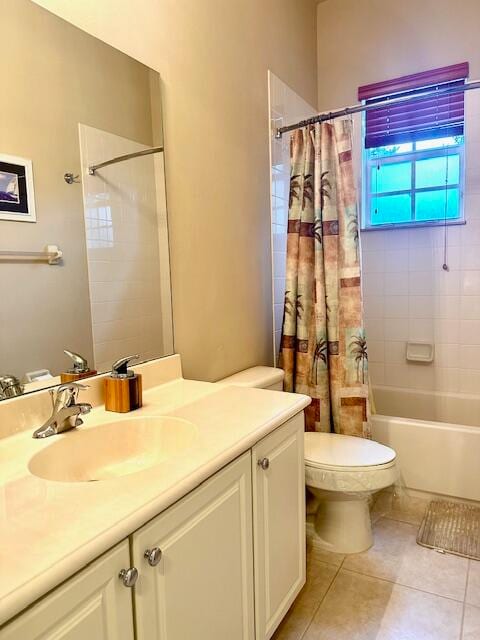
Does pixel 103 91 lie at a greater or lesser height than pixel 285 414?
greater

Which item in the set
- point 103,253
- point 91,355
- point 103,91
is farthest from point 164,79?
point 91,355

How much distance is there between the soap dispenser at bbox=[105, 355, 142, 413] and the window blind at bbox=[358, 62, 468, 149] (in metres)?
2.18

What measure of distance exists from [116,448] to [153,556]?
47 centimetres

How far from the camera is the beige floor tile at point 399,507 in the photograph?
218 centimetres

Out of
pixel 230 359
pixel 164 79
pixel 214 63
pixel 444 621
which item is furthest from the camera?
pixel 230 359

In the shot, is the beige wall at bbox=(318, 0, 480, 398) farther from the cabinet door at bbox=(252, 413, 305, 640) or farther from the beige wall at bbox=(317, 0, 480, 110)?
the cabinet door at bbox=(252, 413, 305, 640)

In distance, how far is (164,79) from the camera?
5.41 ft

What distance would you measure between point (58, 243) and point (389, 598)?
1.72 m

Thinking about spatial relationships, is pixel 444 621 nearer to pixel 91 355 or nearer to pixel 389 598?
pixel 389 598

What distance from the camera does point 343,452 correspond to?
193cm

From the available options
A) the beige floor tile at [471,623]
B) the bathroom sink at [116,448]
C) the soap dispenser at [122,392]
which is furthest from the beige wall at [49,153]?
the beige floor tile at [471,623]

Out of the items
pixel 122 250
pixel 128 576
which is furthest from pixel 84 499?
pixel 122 250

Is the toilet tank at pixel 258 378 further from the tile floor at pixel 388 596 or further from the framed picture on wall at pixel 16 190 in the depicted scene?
the framed picture on wall at pixel 16 190

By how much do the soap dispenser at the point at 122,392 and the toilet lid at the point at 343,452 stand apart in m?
0.87
